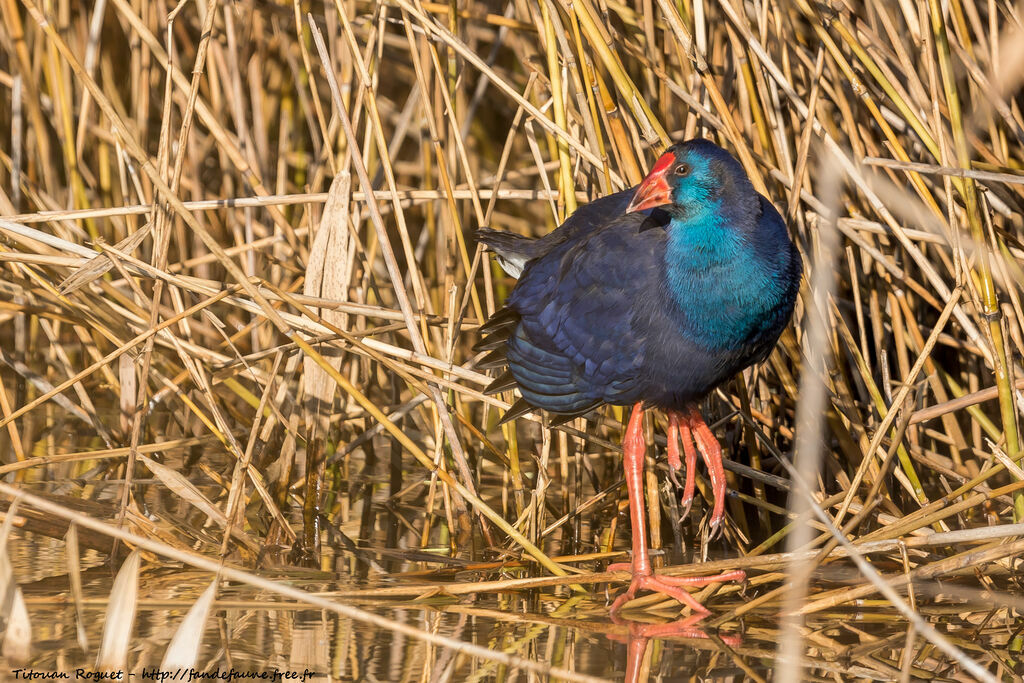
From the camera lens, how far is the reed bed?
201 centimetres

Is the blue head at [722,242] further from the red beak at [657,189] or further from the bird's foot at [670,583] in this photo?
the bird's foot at [670,583]

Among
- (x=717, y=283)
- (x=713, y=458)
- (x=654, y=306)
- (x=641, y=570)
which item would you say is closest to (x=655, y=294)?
(x=654, y=306)

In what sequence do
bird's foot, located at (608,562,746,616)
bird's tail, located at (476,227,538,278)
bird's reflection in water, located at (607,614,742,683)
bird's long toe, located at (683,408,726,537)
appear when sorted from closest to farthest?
bird's reflection in water, located at (607,614,742,683) → bird's foot, located at (608,562,746,616) → bird's long toe, located at (683,408,726,537) → bird's tail, located at (476,227,538,278)

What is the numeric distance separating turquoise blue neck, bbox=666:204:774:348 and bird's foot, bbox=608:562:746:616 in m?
0.46

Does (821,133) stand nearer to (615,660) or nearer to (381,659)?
(615,660)

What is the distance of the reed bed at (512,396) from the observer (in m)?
2.01

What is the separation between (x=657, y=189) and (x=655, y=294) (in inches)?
9.3

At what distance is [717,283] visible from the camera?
1973 mm

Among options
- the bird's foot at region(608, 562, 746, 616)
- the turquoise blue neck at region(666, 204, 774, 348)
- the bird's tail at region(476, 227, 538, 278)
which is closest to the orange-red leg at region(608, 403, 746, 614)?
the bird's foot at region(608, 562, 746, 616)

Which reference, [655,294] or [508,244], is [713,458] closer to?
[655,294]

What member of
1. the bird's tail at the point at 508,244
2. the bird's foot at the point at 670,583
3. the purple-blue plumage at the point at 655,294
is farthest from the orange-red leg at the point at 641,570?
the bird's tail at the point at 508,244

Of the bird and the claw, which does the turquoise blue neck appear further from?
the claw

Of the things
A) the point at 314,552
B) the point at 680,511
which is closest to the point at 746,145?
the point at 680,511

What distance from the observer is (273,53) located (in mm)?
3494
